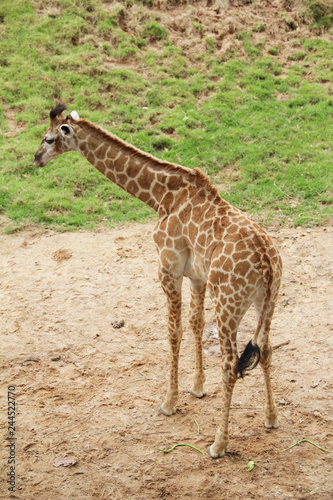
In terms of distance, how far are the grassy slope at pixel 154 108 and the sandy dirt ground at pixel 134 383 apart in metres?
1.55

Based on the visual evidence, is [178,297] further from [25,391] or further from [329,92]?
[329,92]

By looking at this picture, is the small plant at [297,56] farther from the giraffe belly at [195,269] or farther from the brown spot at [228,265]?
the brown spot at [228,265]

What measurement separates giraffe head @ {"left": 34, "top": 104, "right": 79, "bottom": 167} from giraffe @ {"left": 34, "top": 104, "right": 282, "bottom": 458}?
0.6 inches

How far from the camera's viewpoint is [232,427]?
6.84 metres

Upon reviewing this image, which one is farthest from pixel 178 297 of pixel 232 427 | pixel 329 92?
pixel 329 92

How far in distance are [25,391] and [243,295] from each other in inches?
156

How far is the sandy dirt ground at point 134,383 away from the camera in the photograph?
240 inches

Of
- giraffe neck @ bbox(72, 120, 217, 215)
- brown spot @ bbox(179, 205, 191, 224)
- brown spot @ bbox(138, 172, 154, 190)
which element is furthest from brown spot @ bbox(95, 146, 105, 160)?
brown spot @ bbox(179, 205, 191, 224)

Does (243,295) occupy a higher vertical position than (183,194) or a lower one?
lower

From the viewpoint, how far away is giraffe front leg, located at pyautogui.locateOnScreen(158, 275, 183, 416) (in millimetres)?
6773

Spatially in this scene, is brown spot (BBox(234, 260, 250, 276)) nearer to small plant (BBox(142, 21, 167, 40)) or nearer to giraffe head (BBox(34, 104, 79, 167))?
giraffe head (BBox(34, 104, 79, 167))

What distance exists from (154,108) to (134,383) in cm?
963

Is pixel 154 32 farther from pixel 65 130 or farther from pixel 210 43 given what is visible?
pixel 65 130

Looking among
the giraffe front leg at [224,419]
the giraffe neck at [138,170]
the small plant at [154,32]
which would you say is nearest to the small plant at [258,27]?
the small plant at [154,32]
